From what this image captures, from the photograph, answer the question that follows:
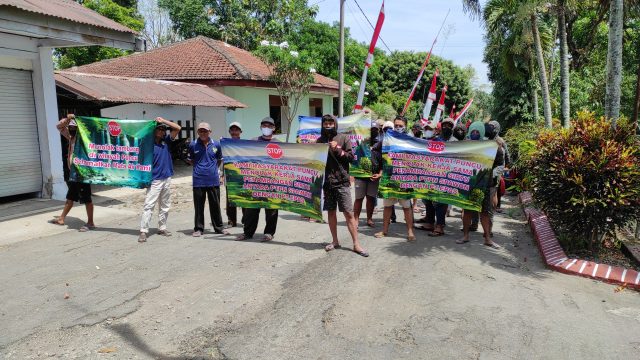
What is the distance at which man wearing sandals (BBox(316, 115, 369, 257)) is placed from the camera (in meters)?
6.20

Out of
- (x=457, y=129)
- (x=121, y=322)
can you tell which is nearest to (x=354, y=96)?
(x=457, y=129)

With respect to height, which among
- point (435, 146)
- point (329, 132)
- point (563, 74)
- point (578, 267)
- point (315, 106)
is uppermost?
point (563, 74)

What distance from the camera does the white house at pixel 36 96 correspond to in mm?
8883

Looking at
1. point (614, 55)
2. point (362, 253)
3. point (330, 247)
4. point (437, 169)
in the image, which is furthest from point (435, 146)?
point (614, 55)

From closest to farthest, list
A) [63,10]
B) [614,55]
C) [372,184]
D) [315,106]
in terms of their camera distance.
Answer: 1. [614,55]
2. [372,184]
3. [63,10]
4. [315,106]

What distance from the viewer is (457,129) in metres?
7.63

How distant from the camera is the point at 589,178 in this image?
6.11 meters

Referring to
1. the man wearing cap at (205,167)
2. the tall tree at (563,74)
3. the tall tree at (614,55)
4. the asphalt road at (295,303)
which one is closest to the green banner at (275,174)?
the man wearing cap at (205,167)

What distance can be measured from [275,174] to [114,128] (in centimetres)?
281

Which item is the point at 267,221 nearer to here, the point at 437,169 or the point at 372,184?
the point at 372,184

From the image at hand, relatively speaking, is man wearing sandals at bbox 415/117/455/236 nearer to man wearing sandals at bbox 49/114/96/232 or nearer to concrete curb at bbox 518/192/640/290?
concrete curb at bbox 518/192/640/290

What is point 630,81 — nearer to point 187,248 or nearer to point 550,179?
point 550,179

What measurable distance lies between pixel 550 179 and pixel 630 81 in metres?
18.1

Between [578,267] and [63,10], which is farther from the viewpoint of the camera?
[63,10]
